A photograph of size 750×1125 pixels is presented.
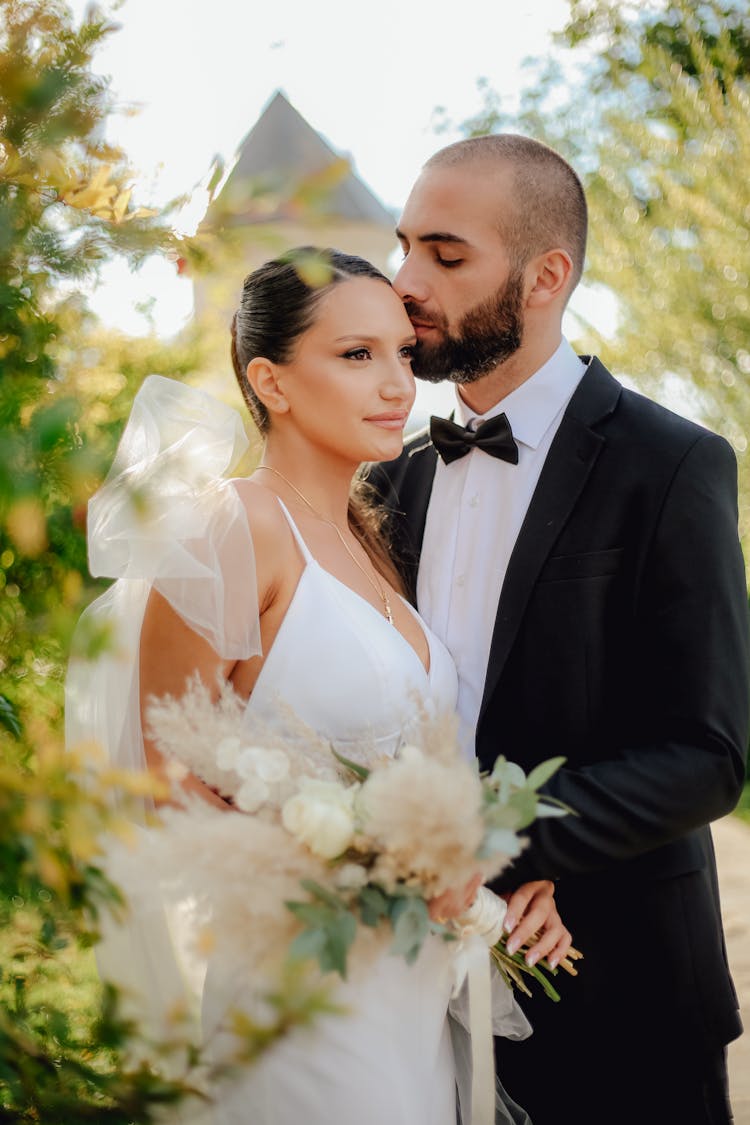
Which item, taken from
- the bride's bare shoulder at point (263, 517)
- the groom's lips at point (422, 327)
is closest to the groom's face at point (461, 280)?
the groom's lips at point (422, 327)

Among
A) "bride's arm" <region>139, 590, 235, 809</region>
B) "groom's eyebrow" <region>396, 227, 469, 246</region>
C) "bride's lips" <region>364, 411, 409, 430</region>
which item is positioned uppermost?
"groom's eyebrow" <region>396, 227, 469, 246</region>

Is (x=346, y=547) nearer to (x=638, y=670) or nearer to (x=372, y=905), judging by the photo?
(x=638, y=670)

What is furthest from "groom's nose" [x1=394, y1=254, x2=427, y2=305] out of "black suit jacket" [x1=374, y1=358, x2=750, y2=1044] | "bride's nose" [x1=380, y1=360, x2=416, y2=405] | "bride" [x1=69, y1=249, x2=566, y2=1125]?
"black suit jacket" [x1=374, y1=358, x2=750, y2=1044]

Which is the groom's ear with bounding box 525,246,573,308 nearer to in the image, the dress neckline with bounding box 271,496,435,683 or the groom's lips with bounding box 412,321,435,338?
the groom's lips with bounding box 412,321,435,338

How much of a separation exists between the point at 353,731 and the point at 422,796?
79 cm

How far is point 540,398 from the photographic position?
301 centimetres

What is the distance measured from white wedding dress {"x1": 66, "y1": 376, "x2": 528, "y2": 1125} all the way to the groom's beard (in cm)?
64

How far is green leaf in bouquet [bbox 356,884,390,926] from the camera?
→ 65.2 inches

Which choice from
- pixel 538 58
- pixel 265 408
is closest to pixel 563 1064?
pixel 265 408

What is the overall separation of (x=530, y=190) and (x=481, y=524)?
924 mm

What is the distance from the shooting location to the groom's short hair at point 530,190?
302 cm

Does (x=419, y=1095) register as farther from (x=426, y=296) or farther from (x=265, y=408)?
(x=426, y=296)

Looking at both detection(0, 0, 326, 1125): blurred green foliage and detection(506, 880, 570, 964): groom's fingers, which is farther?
detection(506, 880, 570, 964): groom's fingers

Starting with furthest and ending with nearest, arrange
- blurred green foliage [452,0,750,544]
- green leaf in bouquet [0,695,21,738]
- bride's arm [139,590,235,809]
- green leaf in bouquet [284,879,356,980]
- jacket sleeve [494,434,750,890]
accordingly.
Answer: blurred green foliage [452,0,750,544]
jacket sleeve [494,434,750,890]
bride's arm [139,590,235,809]
green leaf in bouquet [284,879,356,980]
green leaf in bouquet [0,695,21,738]
